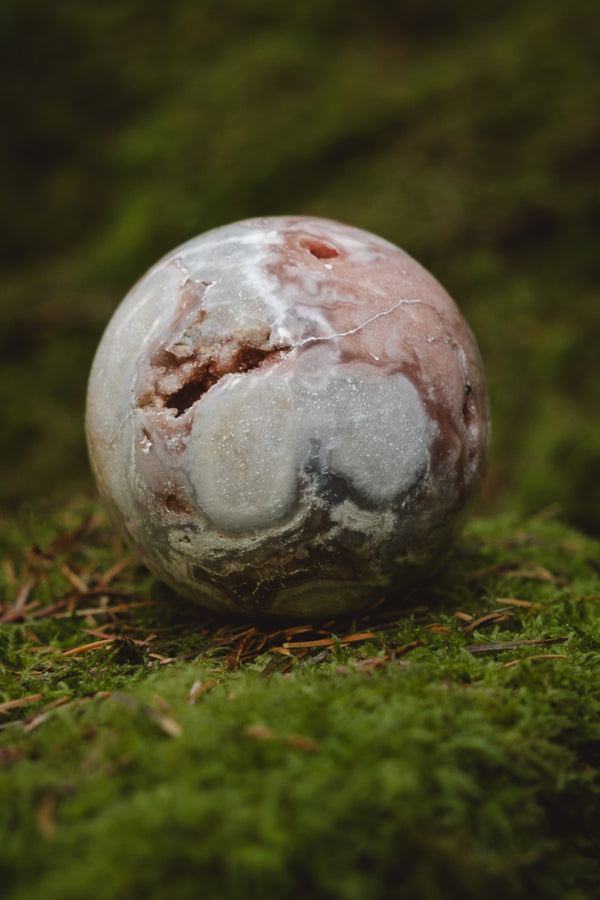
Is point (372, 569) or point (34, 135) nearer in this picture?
point (372, 569)

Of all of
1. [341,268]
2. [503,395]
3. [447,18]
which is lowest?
[503,395]

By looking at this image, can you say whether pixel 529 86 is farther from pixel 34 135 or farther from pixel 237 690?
Result: pixel 237 690

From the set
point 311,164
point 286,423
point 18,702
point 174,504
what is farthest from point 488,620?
point 311,164

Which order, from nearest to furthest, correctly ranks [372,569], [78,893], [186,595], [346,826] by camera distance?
[78,893], [346,826], [372,569], [186,595]

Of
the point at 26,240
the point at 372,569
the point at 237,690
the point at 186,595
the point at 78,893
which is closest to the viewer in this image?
the point at 78,893

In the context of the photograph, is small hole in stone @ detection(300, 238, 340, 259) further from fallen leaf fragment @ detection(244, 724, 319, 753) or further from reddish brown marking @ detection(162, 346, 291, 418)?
fallen leaf fragment @ detection(244, 724, 319, 753)

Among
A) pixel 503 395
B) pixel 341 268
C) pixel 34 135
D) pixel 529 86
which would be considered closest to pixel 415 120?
pixel 529 86

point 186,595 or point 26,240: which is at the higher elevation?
point 26,240

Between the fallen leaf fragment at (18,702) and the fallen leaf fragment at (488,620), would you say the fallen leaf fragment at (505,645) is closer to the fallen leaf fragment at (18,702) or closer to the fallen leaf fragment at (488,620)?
the fallen leaf fragment at (488,620)
